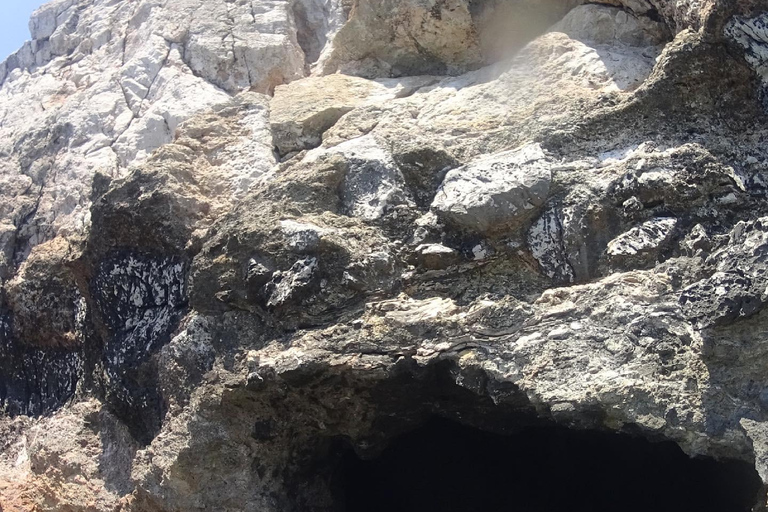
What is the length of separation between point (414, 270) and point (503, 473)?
59.4 inches

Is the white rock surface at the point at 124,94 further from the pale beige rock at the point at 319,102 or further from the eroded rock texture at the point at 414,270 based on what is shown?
the pale beige rock at the point at 319,102

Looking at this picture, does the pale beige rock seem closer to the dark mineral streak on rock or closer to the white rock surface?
the white rock surface

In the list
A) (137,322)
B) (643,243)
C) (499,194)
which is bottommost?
(643,243)

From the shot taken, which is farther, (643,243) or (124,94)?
(124,94)

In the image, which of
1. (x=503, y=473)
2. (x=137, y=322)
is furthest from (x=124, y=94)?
(x=503, y=473)

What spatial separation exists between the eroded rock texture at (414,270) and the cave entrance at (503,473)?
37cm

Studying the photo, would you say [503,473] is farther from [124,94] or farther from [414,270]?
[124,94]

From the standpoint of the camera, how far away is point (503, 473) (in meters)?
4.07


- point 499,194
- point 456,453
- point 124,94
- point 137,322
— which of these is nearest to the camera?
point 499,194

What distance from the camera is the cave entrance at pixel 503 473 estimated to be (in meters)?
3.78

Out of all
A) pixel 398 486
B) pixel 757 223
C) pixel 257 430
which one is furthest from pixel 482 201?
pixel 398 486

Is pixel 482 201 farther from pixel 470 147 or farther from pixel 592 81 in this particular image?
pixel 592 81

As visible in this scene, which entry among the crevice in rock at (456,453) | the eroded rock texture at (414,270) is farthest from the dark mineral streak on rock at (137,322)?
the crevice in rock at (456,453)

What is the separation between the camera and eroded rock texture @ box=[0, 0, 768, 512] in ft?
8.65
